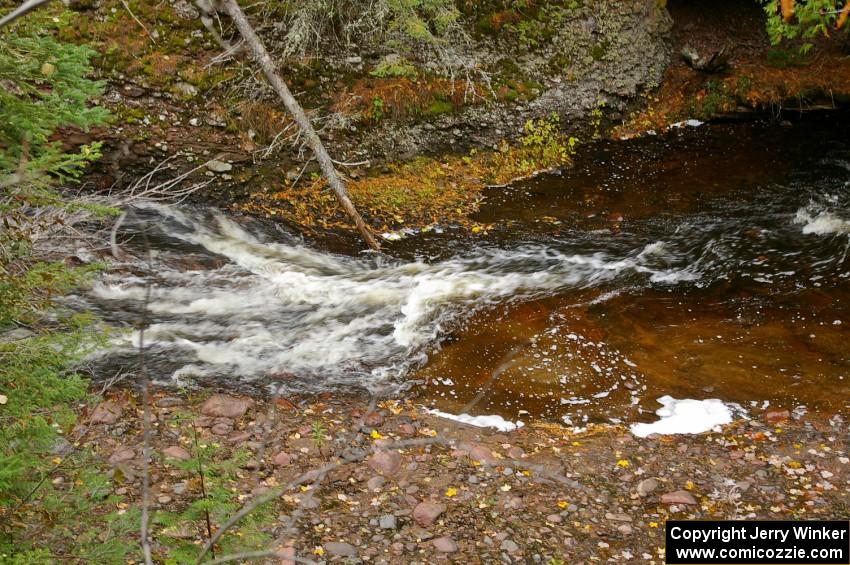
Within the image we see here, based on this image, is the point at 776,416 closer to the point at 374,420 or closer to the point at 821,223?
the point at 374,420

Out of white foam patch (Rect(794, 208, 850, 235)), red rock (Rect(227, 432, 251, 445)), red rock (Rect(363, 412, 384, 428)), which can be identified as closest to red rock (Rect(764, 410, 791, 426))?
red rock (Rect(363, 412, 384, 428))

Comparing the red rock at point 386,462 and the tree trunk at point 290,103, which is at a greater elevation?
the tree trunk at point 290,103

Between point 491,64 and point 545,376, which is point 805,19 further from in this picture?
point 545,376

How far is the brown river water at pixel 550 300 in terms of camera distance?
641 cm

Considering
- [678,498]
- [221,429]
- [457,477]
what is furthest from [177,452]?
[678,498]

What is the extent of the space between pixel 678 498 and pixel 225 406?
4.00 meters

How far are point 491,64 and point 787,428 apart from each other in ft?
26.7

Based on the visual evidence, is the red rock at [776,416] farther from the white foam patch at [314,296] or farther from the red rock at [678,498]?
the white foam patch at [314,296]

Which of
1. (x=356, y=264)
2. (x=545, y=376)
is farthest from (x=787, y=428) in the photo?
(x=356, y=264)

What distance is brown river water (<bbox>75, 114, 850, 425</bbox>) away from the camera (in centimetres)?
641

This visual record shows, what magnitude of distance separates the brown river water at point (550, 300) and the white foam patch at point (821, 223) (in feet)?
0.13

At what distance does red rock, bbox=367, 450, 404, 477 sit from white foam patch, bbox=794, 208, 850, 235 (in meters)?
6.92

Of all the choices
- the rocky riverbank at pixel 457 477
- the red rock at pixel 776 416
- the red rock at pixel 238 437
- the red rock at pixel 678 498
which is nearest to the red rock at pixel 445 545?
the rocky riverbank at pixel 457 477

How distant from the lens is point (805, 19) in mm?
8656
